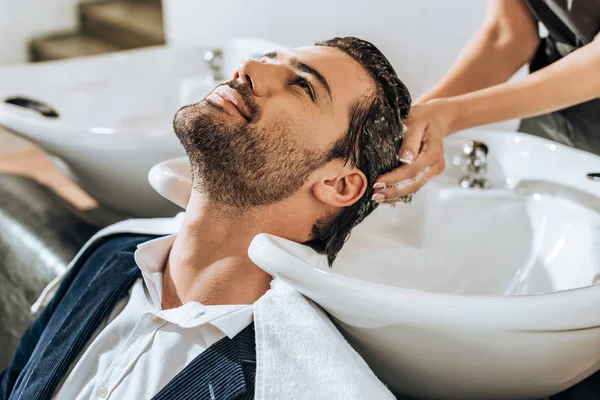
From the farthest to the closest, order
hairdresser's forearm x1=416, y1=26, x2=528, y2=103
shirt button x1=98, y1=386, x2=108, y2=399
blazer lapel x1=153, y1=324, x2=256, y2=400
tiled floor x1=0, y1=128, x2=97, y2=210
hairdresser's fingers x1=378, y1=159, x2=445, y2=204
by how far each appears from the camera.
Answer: tiled floor x1=0, y1=128, x2=97, y2=210, hairdresser's forearm x1=416, y1=26, x2=528, y2=103, hairdresser's fingers x1=378, y1=159, x2=445, y2=204, shirt button x1=98, y1=386, x2=108, y2=399, blazer lapel x1=153, y1=324, x2=256, y2=400

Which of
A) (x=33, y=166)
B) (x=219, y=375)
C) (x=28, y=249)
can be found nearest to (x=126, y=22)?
(x=33, y=166)

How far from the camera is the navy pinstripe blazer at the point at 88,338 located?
Result: 3.44ft

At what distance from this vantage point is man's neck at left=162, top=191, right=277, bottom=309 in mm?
1218

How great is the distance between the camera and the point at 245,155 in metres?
1.21

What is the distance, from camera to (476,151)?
1.40 meters

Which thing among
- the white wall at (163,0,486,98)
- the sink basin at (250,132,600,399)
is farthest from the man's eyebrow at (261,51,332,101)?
the white wall at (163,0,486,98)

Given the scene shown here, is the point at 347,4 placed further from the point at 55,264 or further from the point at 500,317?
the point at 500,317

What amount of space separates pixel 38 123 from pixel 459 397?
118 cm

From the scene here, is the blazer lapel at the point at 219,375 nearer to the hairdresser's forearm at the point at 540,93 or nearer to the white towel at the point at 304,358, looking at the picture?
the white towel at the point at 304,358

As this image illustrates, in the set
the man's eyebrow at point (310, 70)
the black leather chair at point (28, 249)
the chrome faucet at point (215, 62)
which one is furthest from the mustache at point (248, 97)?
the chrome faucet at point (215, 62)

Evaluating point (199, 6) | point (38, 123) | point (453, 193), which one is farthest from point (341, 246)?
point (199, 6)

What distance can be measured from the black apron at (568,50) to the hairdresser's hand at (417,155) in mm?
290

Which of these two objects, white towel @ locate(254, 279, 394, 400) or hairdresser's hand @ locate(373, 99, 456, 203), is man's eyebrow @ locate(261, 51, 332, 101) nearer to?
hairdresser's hand @ locate(373, 99, 456, 203)

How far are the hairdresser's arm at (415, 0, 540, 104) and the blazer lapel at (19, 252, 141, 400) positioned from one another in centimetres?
74
